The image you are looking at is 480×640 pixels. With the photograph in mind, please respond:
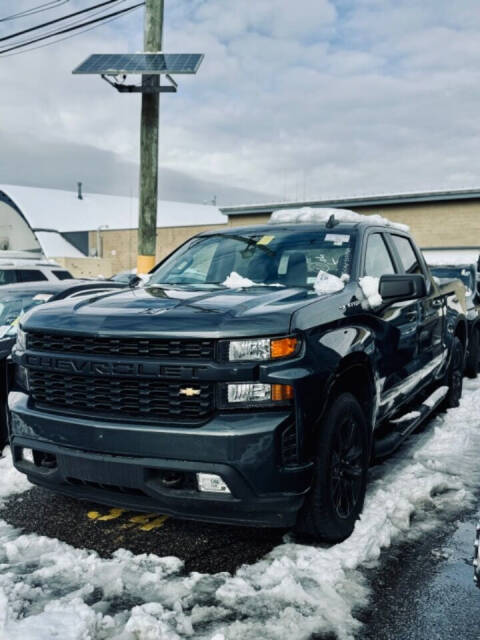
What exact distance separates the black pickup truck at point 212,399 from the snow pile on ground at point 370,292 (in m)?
0.01

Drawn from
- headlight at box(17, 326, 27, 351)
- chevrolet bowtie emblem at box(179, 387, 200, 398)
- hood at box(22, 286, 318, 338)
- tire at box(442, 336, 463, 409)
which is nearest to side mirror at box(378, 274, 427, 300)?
hood at box(22, 286, 318, 338)

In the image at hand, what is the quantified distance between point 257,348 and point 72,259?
3545cm

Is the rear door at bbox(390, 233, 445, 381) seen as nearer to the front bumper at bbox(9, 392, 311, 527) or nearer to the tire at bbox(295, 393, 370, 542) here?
the tire at bbox(295, 393, 370, 542)

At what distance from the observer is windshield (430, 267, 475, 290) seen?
9747mm

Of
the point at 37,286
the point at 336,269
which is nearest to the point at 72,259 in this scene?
the point at 37,286

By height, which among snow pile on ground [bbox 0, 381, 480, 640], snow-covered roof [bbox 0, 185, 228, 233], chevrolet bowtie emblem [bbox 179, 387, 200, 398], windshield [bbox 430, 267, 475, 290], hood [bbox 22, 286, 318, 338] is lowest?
snow pile on ground [bbox 0, 381, 480, 640]

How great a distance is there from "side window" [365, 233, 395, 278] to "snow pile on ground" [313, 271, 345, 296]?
1.57 ft

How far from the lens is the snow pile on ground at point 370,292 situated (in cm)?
407

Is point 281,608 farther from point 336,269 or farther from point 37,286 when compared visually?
point 37,286

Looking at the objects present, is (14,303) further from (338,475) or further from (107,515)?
(338,475)

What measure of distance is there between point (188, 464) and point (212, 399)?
1.06 ft

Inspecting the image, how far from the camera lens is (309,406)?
316 cm

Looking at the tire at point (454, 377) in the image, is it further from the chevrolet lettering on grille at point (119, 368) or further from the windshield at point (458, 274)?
the chevrolet lettering on grille at point (119, 368)

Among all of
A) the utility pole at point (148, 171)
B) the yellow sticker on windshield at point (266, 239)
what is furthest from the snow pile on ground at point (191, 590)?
the utility pole at point (148, 171)
